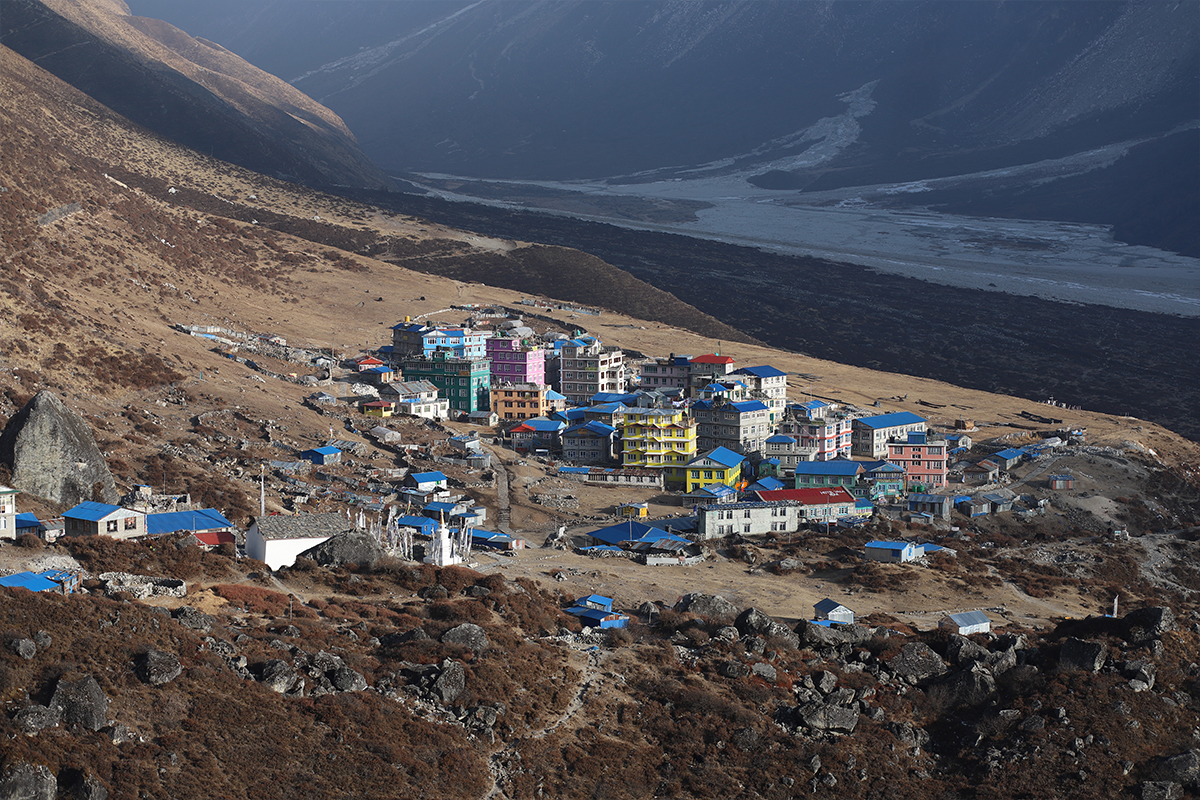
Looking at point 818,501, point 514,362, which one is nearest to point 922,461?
point 818,501

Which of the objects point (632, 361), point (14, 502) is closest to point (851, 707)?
point (14, 502)

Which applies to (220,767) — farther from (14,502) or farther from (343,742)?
(14,502)

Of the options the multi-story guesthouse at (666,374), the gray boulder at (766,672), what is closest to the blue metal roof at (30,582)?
the gray boulder at (766,672)

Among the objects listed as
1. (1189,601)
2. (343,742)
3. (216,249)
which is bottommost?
Result: (1189,601)

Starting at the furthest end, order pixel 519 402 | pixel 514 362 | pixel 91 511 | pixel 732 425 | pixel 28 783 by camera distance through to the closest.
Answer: pixel 514 362, pixel 519 402, pixel 732 425, pixel 91 511, pixel 28 783

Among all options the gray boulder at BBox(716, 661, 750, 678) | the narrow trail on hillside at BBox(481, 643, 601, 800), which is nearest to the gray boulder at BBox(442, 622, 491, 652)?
the narrow trail on hillside at BBox(481, 643, 601, 800)

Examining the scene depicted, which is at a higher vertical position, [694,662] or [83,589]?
[83,589]

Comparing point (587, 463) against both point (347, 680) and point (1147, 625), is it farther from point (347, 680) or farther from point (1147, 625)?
point (347, 680)

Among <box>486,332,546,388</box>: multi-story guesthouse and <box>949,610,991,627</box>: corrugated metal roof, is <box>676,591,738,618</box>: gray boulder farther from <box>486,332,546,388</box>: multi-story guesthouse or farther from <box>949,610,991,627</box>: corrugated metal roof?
<box>486,332,546,388</box>: multi-story guesthouse
